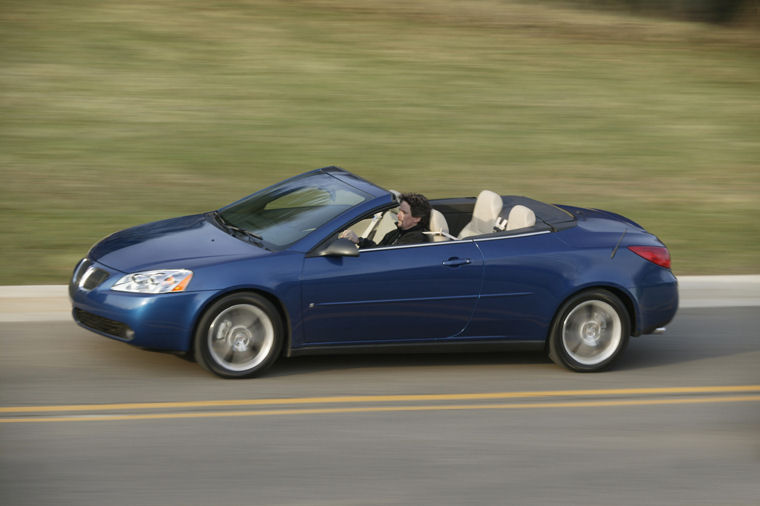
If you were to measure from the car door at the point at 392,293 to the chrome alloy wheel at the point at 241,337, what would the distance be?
29cm

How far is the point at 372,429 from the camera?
650cm

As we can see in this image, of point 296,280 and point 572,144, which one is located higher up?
point 572,144

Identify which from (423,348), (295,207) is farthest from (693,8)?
(423,348)

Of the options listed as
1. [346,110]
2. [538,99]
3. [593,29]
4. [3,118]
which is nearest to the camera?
[3,118]

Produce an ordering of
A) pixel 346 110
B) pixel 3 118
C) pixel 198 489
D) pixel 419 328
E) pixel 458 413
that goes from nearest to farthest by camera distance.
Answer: pixel 198 489
pixel 458 413
pixel 419 328
pixel 3 118
pixel 346 110

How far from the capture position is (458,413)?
6.85m

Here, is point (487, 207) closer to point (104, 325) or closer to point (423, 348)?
point (423, 348)

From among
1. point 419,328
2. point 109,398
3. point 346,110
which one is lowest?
point 109,398

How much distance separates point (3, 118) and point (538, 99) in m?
7.83

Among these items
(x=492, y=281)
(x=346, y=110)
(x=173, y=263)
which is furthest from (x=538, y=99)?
(x=173, y=263)

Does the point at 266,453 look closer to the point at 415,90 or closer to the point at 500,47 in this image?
the point at 415,90

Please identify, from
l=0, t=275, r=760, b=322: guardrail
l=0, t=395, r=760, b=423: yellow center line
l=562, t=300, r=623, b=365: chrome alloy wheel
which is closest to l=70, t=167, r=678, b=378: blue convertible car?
l=562, t=300, r=623, b=365: chrome alloy wheel

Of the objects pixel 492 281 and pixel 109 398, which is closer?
pixel 109 398

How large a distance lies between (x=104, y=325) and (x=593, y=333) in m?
3.58
